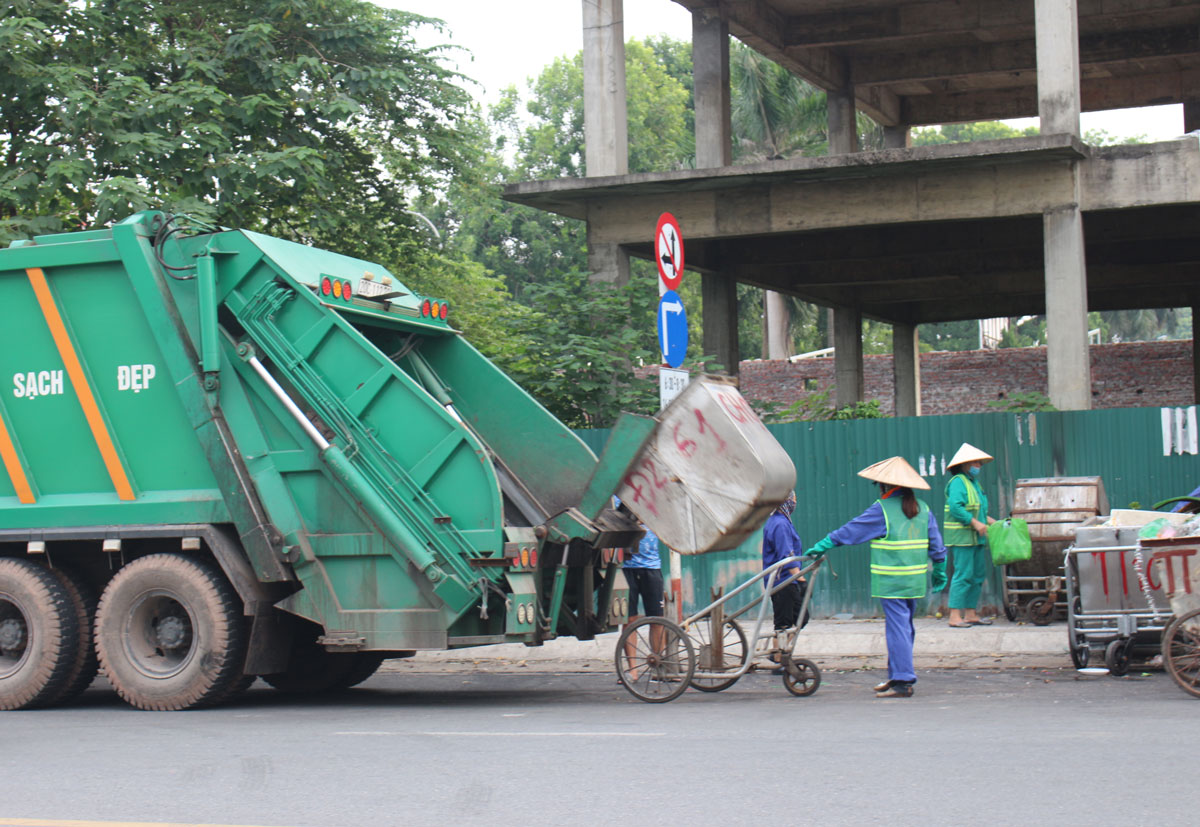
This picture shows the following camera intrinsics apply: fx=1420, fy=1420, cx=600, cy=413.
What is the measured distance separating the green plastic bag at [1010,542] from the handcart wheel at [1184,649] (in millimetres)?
3313

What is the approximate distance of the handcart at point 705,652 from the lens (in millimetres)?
9266

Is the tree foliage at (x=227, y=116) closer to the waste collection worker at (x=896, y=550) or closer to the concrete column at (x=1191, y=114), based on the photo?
the waste collection worker at (x=896, y=550)

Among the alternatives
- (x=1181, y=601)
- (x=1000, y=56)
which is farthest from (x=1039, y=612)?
(x=1000, y=56)

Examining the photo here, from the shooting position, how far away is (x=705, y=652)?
9531mm

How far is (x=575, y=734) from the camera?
25.6ft

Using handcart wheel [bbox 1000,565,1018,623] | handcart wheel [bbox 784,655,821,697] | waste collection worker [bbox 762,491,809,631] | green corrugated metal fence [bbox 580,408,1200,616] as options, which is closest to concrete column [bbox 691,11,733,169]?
green corrugated metal fence [bbox 580,408,1200,616]

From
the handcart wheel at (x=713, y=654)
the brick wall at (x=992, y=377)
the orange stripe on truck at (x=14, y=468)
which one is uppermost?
the brick wall at (x=992, y=377)

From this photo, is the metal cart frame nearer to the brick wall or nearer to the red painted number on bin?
the red painted number on bin

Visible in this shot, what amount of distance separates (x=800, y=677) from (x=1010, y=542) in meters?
3.49

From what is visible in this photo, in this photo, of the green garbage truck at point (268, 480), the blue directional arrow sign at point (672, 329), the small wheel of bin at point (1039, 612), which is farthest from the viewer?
the small wheel of bin at point (1039, 612)

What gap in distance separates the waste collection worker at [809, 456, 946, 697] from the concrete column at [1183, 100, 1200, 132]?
20.8 metres

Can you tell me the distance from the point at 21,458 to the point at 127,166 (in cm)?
724

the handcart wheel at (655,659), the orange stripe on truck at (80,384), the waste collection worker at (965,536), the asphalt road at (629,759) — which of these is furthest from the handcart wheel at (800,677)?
the orange stripe on truck at (80,384)

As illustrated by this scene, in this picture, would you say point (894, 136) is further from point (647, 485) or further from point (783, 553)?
point (647, 485)
